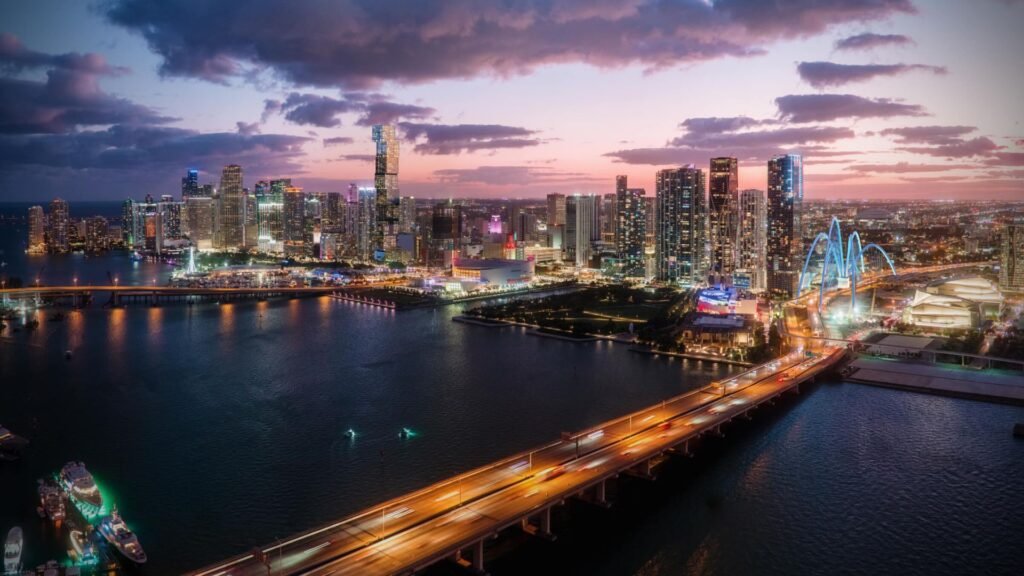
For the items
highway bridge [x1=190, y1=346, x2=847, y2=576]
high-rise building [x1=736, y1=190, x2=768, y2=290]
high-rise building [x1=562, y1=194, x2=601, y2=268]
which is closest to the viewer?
highway bridge [x1=190, y1=346, x2=847, y2=576]

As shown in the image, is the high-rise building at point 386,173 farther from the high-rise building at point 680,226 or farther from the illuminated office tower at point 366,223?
the high-rise building at point 680,226

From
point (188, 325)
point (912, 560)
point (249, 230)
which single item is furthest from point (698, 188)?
point (249, 230)

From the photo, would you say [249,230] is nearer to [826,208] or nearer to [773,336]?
[773,336]

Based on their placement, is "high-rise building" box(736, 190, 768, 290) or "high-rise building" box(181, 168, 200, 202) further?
→ "high-rise building" box(181, 168, 200, 202)

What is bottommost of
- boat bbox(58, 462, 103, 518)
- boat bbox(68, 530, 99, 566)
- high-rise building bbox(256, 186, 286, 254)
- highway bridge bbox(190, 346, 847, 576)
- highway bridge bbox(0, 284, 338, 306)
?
boat bbox(68, 530, 99, 566)

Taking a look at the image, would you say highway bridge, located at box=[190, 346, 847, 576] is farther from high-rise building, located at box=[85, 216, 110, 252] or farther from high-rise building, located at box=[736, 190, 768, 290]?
high-rise building, located at box=[85, 216, 110, 252]

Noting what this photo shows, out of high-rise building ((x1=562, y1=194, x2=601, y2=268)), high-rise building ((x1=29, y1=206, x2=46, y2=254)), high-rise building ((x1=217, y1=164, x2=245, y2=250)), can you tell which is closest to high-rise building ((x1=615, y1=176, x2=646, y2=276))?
high-rise building ((x1=562, y1=194, x2=601, y2=268))

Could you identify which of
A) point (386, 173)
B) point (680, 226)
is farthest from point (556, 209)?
point (680, 226)

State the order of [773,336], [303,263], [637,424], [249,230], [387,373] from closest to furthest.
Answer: [637,424] < [387,373] < [773,336] < [303,263] < [249,230]
